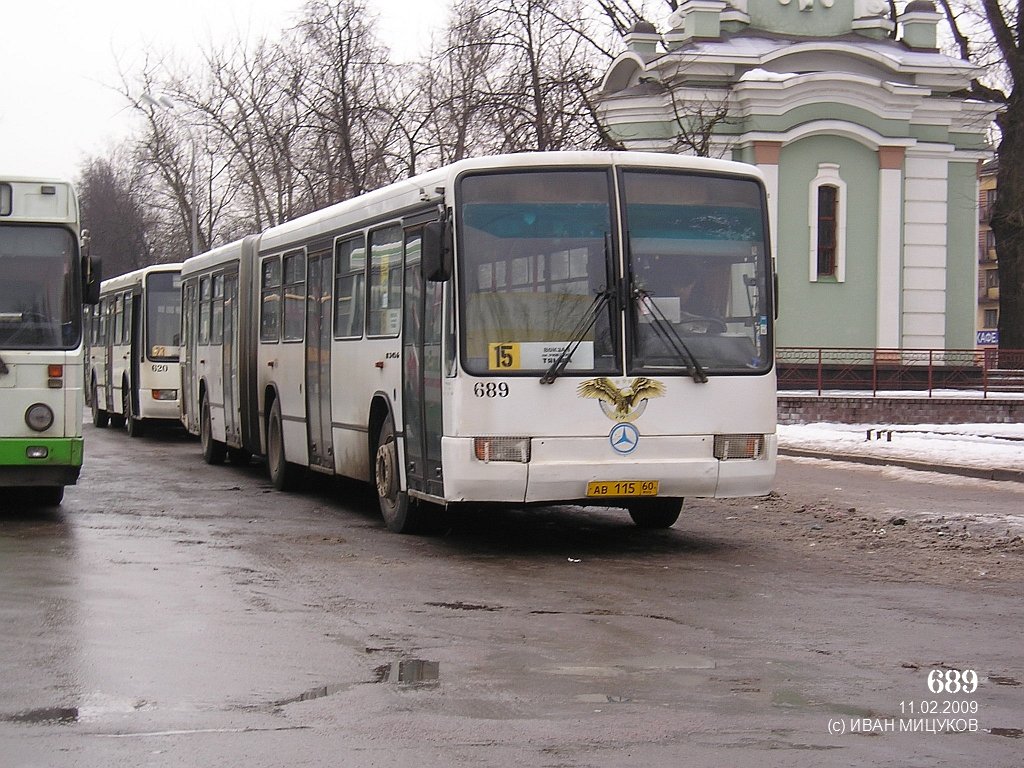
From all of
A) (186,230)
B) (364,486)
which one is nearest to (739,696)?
(364,486)

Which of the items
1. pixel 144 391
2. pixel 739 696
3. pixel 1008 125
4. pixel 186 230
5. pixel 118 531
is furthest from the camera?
pixel 186 230

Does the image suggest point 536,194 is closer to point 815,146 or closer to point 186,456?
point 186,456

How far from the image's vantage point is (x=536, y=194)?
11.9 m

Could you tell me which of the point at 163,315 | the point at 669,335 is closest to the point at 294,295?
the point at 669,335

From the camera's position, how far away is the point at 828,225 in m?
40.5

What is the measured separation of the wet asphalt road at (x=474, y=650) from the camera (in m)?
6.21

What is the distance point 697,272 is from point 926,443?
1351 cm

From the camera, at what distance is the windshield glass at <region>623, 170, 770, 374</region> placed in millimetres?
12000

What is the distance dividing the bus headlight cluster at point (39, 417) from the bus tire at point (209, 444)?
7.74 meters

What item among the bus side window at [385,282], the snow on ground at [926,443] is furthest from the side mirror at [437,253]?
the snow on ground at [926,443]

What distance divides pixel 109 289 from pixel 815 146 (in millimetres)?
17369

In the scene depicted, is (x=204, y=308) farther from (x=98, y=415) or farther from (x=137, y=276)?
(x=98, y=415)

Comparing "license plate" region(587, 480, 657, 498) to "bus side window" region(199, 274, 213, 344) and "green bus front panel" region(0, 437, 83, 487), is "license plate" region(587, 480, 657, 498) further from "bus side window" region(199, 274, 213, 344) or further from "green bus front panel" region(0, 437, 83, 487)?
"bus side window" region(199, 274, 213, 344)

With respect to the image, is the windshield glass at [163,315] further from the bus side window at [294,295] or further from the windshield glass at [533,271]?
the windshield glass at [533,271]
